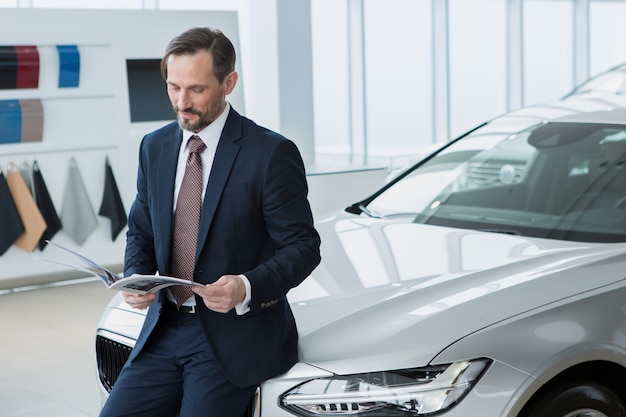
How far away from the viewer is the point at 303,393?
2254mm

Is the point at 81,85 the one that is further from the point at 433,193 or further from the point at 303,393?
the point at 303,393

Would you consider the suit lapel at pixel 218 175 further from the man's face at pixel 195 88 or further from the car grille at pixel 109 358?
the car grille at pixel 109 358

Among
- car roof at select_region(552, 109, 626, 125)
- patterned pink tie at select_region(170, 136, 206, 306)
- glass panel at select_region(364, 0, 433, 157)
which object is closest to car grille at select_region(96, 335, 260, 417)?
patterned pink tie at select_region(170, 136, 206, 306)

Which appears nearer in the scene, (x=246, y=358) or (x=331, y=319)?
(x=246, y=358)

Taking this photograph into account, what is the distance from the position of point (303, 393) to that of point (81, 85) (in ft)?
16.1

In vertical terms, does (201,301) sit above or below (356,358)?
above

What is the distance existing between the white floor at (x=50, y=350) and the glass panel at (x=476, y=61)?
8.42 meters

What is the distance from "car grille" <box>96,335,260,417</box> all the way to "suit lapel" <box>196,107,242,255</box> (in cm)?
61

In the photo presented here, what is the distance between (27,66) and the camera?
6.44m

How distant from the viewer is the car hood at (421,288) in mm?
2309

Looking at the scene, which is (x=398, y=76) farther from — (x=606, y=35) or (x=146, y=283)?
(x=146, y=283)

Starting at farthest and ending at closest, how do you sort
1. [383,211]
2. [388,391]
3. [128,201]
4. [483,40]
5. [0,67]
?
[483,40]
[128,201]
[0,67]
[383,211]
[388,391]

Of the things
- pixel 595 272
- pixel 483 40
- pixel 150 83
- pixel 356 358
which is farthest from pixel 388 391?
pixel 483 40

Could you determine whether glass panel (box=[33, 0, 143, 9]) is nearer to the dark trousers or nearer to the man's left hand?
the dark trousers
